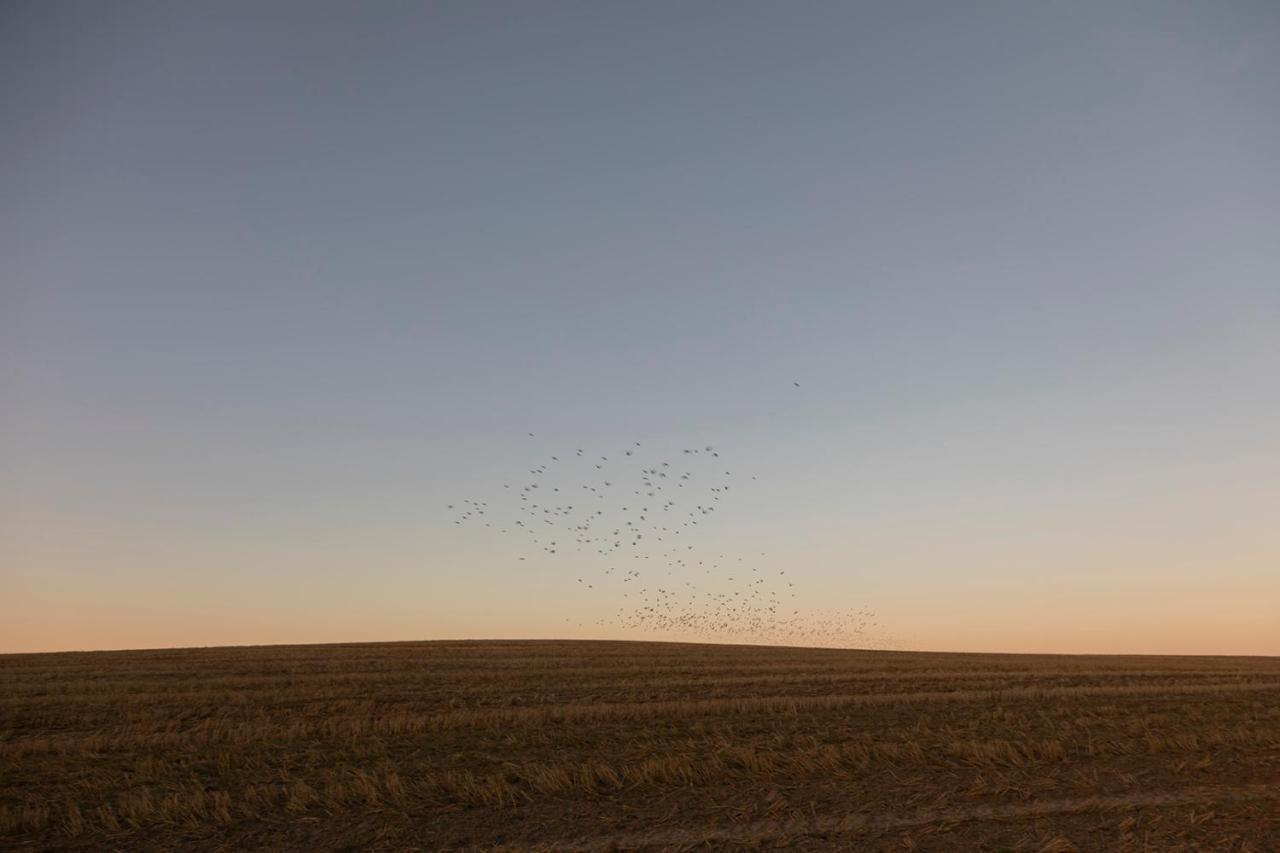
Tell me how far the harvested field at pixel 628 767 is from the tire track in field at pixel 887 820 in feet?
0.13

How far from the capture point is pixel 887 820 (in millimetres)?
11203

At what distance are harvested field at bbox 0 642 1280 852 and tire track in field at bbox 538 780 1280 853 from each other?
0.04 m

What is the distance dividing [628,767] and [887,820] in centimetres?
407

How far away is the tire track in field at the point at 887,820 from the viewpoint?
10.5 metres

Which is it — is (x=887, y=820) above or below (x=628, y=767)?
below

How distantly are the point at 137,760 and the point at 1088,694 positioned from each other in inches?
888

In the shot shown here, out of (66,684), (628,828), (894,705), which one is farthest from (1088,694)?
(66,684)

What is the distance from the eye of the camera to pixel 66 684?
22.7 m

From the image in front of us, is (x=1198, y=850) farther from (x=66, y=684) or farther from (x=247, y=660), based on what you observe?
(x=247, y=660)

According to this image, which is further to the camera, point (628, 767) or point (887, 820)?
point (628, 767)

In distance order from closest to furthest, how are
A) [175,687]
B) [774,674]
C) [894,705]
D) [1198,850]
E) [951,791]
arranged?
[1198,850]
[951,791]
[894,705]
[175,687]
[774,674]

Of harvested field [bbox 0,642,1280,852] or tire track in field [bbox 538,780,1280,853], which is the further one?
harvested field [bbox 0,642,1280,852]

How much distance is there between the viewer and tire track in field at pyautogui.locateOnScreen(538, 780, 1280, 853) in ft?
34.5

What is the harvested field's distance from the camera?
10859 millimetres
